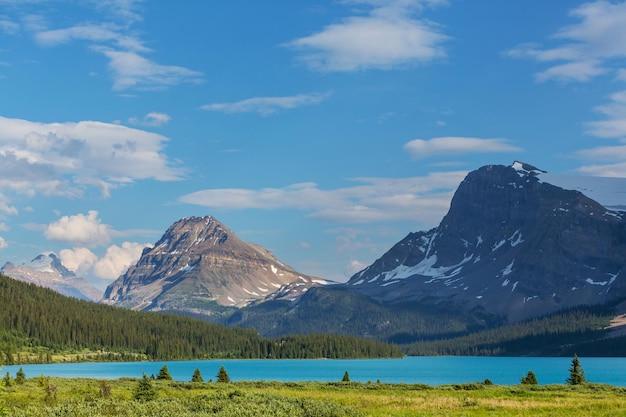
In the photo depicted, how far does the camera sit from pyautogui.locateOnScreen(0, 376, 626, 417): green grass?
52.0m

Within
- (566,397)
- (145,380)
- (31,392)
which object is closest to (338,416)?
(145,380)

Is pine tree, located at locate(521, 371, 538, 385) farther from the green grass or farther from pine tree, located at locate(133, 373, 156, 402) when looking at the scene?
pine tree, located at locate(133, 373, 156, 402)

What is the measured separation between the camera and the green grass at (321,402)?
52000 millimetres

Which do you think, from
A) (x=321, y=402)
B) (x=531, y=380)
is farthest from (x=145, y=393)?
(x=531, y=380)

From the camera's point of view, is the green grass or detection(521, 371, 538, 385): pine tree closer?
the green grass

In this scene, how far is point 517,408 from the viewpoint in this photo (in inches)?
2537

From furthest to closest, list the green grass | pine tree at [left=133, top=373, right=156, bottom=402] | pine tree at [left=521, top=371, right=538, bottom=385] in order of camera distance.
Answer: pine tree at [left=521, top=371, right=538, bottom=385] → pine tree at [left=133, top=373, right=156, bottom=402] → the green grass

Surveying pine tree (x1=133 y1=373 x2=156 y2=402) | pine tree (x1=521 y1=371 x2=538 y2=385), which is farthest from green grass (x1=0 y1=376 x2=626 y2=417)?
pine tree (x1=521 y1=371 x2=538 y2=385)

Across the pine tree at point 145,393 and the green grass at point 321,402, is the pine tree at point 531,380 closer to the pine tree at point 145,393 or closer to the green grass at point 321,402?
the green grass at point 321,402

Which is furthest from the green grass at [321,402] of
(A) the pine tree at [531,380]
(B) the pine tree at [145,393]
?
(A) the pine tree at [531,380]

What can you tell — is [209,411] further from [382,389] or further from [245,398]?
[382,389]

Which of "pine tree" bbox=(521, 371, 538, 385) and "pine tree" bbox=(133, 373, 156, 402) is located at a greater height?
"pine tree" bbox=(133, 373, 156, 402)

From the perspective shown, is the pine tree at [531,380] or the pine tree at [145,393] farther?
the pine tree at [531,380]

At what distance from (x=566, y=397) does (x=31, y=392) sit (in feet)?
180
